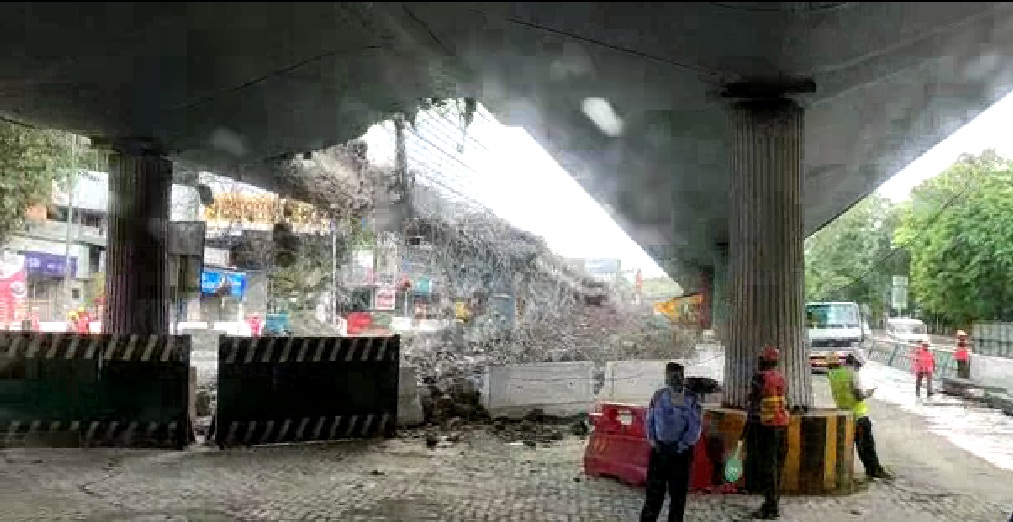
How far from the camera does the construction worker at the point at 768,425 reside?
9758 millimetres

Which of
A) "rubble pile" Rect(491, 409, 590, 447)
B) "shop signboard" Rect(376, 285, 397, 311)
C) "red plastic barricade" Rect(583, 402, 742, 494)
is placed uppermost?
"shop signboard" Rect(376, 285, 397, 311)

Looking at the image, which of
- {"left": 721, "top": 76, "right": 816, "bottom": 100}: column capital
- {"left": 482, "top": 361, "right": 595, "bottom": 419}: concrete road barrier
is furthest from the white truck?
{"left": 721, "top": 76, "right": 816, "bottom": 100}: column capital

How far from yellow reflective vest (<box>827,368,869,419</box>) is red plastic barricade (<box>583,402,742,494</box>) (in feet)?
6.01

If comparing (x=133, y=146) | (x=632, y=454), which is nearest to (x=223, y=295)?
(x=133, y=146)

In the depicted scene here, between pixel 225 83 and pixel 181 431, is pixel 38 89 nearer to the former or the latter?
pixel 225 83

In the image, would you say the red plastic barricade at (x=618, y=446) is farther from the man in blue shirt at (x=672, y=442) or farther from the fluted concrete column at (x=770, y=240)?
the man in blue shirt at (x=672, y=442)

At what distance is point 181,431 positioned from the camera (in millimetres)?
13945

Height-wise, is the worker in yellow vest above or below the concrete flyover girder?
below

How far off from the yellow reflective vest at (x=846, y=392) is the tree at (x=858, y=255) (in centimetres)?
7007

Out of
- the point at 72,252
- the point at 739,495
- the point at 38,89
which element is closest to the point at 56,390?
the point at 38,89

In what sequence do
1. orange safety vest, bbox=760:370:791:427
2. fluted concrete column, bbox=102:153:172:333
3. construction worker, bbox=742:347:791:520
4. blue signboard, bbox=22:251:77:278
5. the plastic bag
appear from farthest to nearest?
blue signboard, bbox=22:251:77:278, fluted concrete column, bbox=102:153:172:333, the plastic bag, orange safety vest, bbox=760:370:791:427, construction worker, bbox=742:347:791:520

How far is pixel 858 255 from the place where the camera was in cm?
8312

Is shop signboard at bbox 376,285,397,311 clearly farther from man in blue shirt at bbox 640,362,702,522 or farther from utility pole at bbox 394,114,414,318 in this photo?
man in blue shirt at bbox 640,362,702,522

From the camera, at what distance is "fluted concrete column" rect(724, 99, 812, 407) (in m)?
12.0
